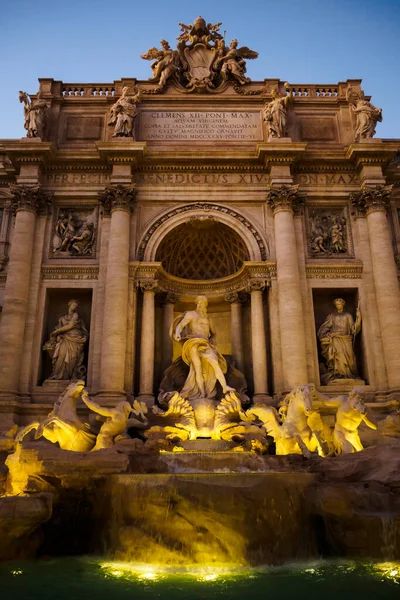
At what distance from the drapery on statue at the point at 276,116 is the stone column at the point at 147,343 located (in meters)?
7.11

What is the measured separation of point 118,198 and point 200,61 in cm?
731

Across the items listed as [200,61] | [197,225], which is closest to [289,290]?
[197,225]

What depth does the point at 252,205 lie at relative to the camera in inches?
708

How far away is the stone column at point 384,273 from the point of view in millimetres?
15602

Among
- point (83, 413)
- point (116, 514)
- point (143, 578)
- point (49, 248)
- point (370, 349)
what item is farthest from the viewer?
point (49, 248)

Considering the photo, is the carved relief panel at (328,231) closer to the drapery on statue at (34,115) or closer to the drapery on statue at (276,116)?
the drapery on statue at (276,116)

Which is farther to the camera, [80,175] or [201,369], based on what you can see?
[80,175]

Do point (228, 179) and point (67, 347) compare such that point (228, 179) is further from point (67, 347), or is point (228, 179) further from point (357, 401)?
point (357, 401)

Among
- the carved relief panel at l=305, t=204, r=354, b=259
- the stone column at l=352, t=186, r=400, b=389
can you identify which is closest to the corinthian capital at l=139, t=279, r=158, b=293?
the carved relief panel at l=305, t=204, r=354, b=259

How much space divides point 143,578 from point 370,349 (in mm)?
11393

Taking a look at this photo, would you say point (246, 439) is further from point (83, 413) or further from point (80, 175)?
point (80, 175)

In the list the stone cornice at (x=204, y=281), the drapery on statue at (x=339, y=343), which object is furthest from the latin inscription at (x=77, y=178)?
the drapery on statue at (x=339, y=343)

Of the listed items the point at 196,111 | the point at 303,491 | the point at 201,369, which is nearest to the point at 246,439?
the point at 201,369

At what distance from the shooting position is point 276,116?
1825 centimetres
